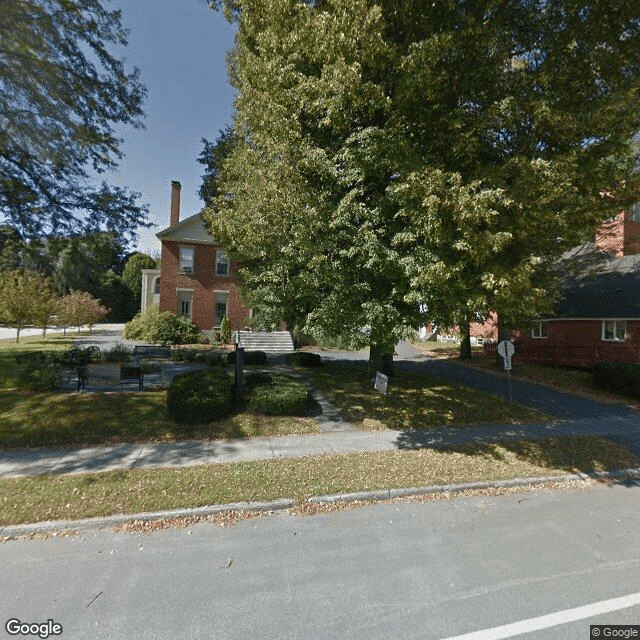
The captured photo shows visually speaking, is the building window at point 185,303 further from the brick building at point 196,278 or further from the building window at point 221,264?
the building window at point 221,264

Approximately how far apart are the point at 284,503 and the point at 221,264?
2215 cm

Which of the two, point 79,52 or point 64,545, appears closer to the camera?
point 64,545

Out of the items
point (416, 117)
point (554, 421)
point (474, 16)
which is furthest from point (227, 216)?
point (554, 421)

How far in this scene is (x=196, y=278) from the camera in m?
24.5

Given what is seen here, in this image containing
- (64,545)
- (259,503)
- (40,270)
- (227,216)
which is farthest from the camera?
(40,270)

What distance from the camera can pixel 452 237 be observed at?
19.1 feet

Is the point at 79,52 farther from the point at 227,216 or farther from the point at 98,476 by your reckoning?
the point at 98,476

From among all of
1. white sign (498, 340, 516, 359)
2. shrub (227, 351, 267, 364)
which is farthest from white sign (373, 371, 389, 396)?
shrub (227, 351, 267, 364)

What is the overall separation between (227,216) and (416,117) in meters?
4.84

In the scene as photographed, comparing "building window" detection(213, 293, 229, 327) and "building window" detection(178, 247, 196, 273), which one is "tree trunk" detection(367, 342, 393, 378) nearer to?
"building window" detection(213, 293, 229, 327)

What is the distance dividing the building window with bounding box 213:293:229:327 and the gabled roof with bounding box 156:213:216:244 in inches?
149

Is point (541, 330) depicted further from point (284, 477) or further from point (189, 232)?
point (189, 232)

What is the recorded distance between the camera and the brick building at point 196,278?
2383cm

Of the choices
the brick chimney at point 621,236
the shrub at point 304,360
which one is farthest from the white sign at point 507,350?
the brick chimney at point 621,236
